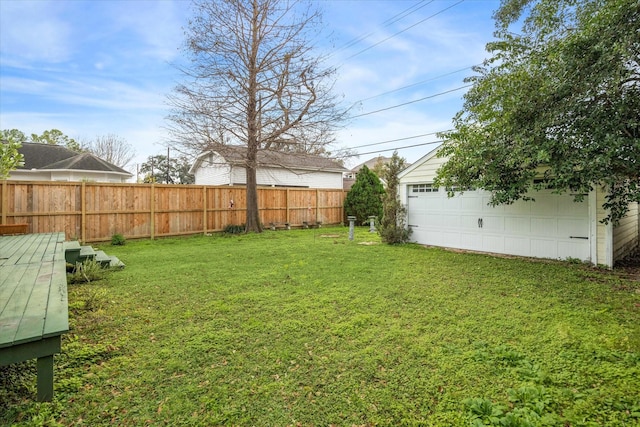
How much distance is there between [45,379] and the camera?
2115mm

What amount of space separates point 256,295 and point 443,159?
6.72 metres

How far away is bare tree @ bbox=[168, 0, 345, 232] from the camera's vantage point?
1159 cm

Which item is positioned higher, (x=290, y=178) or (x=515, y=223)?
(x=290, y=178)

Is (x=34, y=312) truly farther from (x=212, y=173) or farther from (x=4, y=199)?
(x=212, y=173)

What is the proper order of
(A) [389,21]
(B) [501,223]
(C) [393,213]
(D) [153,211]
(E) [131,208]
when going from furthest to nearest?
(A) [389,21] → (D) [153,211] → (E) [131,208] → (C) [393,213] → (B) [501,223]

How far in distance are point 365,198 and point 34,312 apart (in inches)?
558

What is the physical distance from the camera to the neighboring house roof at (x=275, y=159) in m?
12.1

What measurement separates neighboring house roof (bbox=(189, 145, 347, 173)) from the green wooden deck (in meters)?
8.35

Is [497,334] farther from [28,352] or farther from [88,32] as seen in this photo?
[88,32]

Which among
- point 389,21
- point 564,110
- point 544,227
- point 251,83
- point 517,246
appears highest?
point 389,21

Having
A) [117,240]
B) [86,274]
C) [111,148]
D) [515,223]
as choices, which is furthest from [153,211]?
[111,148]

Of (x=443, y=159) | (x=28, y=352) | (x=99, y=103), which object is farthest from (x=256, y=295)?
(x=99, y=103)

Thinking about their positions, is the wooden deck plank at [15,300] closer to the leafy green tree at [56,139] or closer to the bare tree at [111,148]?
the bare tree at [111,148]

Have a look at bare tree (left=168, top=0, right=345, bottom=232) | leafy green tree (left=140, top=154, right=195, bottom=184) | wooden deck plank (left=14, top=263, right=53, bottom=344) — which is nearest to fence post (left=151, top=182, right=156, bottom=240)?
bare tree (left=168, top=0, right=345, bottom=232)
